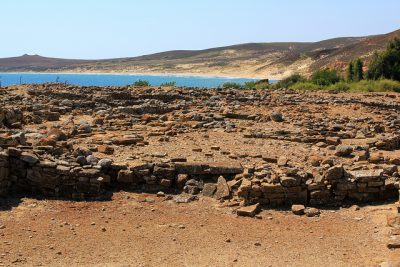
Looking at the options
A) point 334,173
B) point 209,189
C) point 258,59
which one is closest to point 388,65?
point 334,173

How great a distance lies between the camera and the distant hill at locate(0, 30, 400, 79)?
2547 inches

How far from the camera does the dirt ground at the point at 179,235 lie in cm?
627

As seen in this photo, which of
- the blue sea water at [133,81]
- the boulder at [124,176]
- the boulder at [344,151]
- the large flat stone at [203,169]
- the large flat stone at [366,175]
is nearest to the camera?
the large flat stone at [366,175]

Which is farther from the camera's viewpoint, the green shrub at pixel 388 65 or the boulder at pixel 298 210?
the green shrub at pixel 388 65

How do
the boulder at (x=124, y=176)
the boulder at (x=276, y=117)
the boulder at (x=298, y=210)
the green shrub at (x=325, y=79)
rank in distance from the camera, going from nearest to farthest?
1. the boulder at (x=298, y=210)
2. the boulder at (x=124, y=176)
3. the boulder at (x=276, y=117)
4. the green shrub at (x=325, y=79)

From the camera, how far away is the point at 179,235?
7027 mm

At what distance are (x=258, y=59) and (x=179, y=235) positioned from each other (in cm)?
9727

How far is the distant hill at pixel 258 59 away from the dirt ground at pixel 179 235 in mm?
46957

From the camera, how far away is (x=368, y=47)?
209 feet

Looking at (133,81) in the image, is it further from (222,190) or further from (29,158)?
(222,190)

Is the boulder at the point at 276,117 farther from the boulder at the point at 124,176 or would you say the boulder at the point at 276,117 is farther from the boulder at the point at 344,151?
the boulder at the point at 124,176

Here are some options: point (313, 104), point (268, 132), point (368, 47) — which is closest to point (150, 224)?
point (268, 132)

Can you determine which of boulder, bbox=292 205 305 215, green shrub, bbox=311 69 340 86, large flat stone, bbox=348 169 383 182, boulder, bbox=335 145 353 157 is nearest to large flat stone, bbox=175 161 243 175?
boulder, bbox=292 205 305 215

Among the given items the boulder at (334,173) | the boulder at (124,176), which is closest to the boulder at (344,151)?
the boulder at (334,173)
